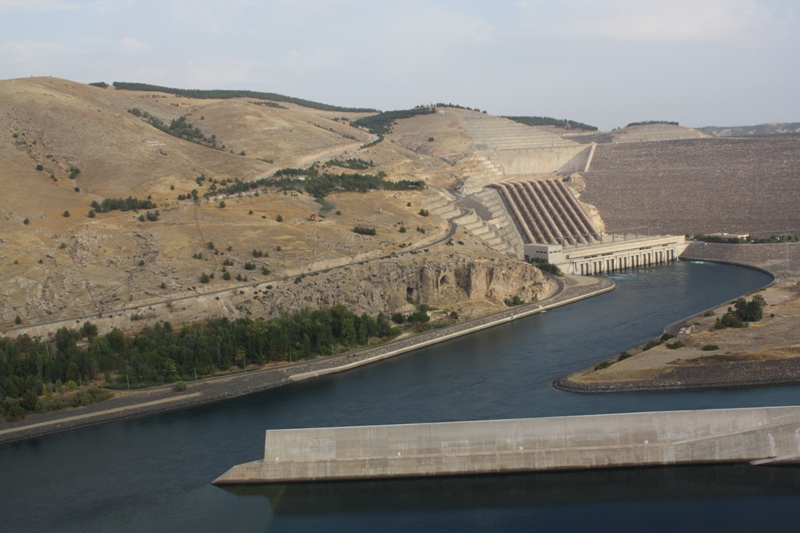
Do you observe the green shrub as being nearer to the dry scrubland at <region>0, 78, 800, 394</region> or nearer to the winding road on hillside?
the dry scrubland at <region>0, 78, 800, 394</region>

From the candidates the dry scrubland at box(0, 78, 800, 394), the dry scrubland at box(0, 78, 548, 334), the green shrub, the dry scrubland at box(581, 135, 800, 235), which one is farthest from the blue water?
the dry scrubland at box(581, 135, 800, 235)

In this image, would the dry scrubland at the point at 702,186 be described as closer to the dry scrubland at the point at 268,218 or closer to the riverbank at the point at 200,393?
the dry scrubland at the point at 268,218

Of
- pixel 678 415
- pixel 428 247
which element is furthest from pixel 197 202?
pixel 678 415

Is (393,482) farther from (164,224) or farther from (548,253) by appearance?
(548,253)

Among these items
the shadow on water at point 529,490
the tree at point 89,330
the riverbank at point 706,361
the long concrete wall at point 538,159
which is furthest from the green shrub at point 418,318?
the long concrete wall at point 538,159

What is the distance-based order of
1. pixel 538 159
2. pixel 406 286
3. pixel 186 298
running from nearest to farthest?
1. pixel 186 298
2. pixel 406 286
3. pixel 538 159

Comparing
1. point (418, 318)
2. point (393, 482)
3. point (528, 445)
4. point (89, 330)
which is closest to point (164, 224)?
point (89, 330)
